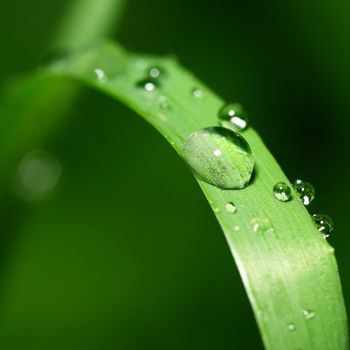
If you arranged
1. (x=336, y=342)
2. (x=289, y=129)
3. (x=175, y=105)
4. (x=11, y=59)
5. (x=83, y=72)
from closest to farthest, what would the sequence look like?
(x=336, y=342) < (x=175, y=105) < (x=83, y=72) < (x=289, y=129) < (x=11, y=59)

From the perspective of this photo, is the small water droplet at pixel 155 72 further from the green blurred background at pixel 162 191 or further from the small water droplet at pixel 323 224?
the green blurred background at pixel 162 191

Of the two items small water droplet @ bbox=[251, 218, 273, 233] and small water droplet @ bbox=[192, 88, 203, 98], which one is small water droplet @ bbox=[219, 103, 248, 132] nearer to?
small water droplet @ bbox=[192, 88, 203, 98]

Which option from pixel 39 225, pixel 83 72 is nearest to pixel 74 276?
pixel 39 225

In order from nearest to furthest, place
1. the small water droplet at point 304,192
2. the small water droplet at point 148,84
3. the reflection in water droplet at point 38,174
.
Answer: the small water droplet at point 304,192
the small water droplet at point 148,84
the reflection in water droplet at point 38,174

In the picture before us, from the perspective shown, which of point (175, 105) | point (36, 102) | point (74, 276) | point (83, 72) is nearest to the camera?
point (175, 105)

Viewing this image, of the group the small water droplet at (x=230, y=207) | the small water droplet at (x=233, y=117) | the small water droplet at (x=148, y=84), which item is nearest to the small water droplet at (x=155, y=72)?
the small water droplet at (x=148, y=84)

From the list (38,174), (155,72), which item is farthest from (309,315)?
(38,174)

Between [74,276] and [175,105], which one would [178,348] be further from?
[175,105]
